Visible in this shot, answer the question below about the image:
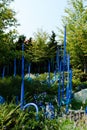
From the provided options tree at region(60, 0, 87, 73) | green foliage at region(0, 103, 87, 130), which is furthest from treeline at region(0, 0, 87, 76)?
green foliage at region(0, 103, 87, 130)

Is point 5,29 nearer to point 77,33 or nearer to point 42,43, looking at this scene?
point 77,33

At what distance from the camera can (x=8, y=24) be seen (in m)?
13.7

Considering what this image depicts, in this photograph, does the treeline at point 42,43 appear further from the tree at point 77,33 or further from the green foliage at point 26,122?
the green foliage at point 26,122

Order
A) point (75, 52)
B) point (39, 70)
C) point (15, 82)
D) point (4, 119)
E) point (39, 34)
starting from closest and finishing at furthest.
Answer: point (4, 119)
point (15, 82)
point (75, 52)
point (39, 70)
point (39, 34)

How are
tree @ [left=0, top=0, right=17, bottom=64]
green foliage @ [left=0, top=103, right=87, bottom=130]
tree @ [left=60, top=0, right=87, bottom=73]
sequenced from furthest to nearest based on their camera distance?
1. tree @ [left=60, top=0, right=87, bottom=73]
2. tree @ [left=0, top=0, right=17, bottom=64]
3. green foliage @ [left=0, top=103, right=87, bottom=130]

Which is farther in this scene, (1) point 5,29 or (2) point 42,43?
(2) point 42,43

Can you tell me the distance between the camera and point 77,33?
23547 mm

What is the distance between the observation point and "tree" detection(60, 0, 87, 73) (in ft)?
76.8

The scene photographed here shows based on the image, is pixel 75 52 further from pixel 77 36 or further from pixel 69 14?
pixel 69 14

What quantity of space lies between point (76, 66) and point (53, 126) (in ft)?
64.5

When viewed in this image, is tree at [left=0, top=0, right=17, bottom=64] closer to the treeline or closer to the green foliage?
the treeline

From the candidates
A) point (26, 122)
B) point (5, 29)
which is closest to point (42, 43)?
point (5, 29)

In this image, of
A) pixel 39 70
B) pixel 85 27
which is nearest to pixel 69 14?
pixel 85 27

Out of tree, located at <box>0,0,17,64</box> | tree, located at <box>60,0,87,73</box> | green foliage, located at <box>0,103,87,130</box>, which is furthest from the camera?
tree, located at <box>60,0,87,73</box>
